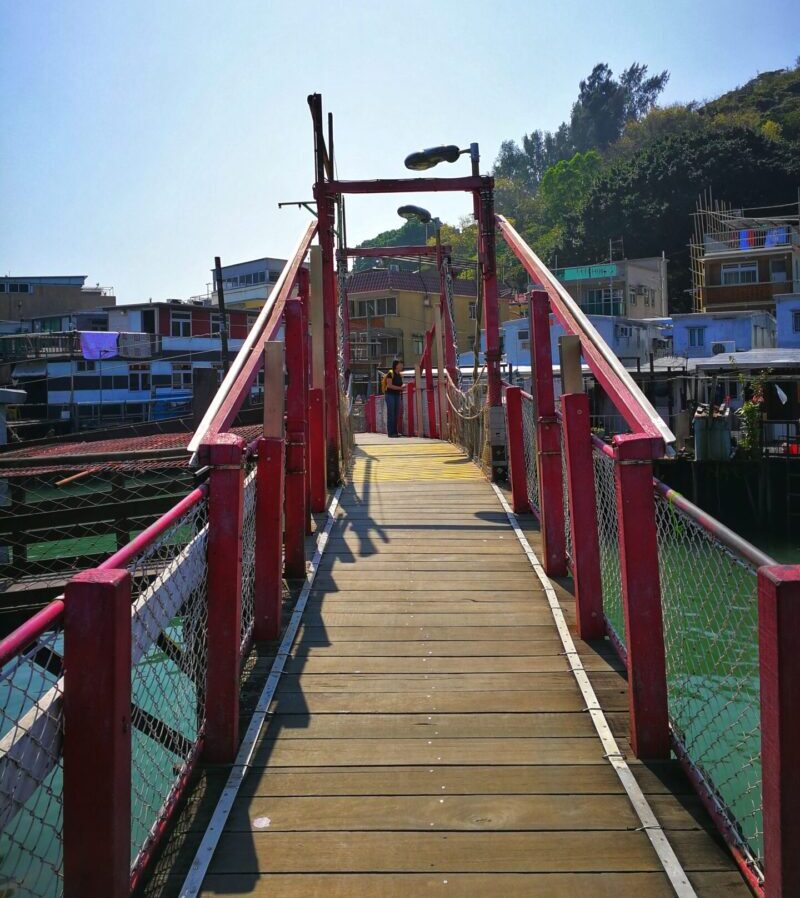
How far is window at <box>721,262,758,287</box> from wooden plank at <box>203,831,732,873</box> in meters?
45.9

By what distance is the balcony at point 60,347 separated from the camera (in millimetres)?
38938

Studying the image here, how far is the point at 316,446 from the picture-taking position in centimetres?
697

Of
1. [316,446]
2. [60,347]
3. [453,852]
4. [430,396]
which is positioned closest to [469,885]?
[453,852]

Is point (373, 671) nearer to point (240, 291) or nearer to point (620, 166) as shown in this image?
point (240, 291)

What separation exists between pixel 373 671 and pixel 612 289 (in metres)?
48.5

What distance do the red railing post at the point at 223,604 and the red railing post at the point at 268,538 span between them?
905mm

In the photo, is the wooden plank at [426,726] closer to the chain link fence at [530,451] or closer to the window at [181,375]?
the chain link fence at [530,451]

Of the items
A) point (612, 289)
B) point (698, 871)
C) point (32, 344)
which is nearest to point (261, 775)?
point (698, 871)

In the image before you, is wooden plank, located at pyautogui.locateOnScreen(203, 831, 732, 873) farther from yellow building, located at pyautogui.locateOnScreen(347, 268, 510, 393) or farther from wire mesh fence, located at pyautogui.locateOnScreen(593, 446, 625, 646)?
yellow building, located at pyautogui.locateOnScreen(347, 268, 510, 393)

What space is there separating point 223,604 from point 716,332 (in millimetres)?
38162

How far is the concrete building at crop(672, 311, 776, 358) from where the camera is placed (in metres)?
38.0

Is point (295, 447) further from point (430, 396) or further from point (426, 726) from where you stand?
point (430, 396)

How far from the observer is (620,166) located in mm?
66125

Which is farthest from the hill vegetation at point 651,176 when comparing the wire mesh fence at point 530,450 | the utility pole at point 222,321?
the wire mesh fence at point 530,450
